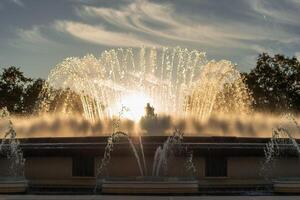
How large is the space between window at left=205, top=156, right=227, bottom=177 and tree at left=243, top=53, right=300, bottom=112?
44648 millimetres

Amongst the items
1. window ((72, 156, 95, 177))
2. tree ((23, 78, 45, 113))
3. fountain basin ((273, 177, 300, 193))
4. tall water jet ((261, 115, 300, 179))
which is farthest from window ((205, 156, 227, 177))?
tree ((23, 78, 45, 113))

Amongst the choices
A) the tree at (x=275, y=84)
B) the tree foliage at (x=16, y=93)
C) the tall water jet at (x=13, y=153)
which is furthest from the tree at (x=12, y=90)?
the tall water jet at (x=13, y=153)

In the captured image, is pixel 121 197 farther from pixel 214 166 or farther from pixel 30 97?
pixel 30 97

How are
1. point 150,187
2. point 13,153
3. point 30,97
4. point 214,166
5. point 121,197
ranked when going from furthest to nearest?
point 30,97
point 13,153
point 214,166
point 150,187
point 121,197

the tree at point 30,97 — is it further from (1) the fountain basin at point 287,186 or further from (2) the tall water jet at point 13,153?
(1) the fountain basin at point 287,186

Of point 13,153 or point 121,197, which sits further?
point 13,153

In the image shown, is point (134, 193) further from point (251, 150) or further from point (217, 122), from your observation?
point (217, 122)

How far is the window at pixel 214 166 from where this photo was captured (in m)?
22.8

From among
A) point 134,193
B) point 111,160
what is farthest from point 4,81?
point 134,193

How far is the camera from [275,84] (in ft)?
227

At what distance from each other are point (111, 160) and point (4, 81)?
58.1m

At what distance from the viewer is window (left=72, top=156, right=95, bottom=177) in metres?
23.0

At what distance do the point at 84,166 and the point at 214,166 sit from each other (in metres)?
5.33

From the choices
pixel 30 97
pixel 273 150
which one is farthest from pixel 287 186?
pixel 30 97
